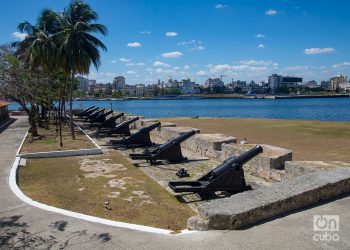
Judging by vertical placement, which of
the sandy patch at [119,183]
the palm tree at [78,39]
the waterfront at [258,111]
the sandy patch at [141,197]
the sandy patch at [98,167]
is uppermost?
the palm tree at [78,39]

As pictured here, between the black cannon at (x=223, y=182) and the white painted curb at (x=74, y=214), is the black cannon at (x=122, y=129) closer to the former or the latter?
the white painted curb at (x=74, y=214)

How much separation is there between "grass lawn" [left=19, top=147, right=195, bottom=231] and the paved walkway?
3.61 feet

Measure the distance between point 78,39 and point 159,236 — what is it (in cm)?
1758

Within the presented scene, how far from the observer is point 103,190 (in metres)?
8.97

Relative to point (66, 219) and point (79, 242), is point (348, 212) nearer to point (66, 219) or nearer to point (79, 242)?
point (79, 242)

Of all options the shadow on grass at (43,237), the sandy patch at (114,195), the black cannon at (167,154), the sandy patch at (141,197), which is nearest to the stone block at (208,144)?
the black cannon at (167,154)

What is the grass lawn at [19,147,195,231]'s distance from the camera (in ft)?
23.0

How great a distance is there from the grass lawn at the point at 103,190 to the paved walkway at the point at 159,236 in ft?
A: 3.61

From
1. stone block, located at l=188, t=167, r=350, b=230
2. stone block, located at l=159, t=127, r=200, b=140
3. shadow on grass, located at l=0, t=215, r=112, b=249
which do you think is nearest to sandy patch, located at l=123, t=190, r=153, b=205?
shadow on grass, located at l=0, t=215, r=112, b=249

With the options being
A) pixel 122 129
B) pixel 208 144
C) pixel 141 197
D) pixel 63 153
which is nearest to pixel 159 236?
pixel 141 197

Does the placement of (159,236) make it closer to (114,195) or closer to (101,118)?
(114,195)

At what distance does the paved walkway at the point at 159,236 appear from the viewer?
470cm

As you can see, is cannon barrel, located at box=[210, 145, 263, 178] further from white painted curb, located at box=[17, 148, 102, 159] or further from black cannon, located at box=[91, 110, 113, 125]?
black cannon, located at box=[91, 110, 113, 125]

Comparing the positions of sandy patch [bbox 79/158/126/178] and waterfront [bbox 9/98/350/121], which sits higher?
sandy patch [bbox 79/158/126/178]
